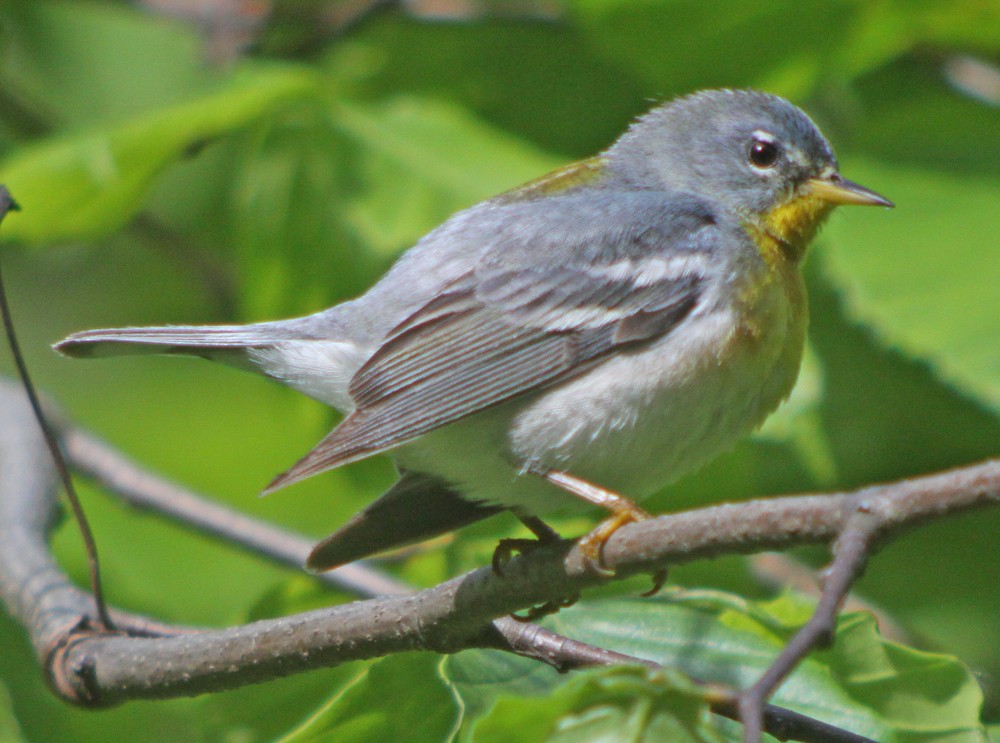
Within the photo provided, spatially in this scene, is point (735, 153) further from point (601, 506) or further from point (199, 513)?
point (199, 513)

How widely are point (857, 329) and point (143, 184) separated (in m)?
2.42

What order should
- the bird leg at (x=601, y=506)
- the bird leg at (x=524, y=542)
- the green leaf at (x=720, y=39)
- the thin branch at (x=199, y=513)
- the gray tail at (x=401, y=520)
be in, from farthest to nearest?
1. the green leaf at (x=720, y=39)
2. the thin branch at (x=199, y=513)
3. the gray tail at (x=401, y=520)
4. the bird leg at (x=524, y=542)
5. the bird leg at (x=601, y=506)

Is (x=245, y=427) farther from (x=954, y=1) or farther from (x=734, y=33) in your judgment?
(x=954, y=1)

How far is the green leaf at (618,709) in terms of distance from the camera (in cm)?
155

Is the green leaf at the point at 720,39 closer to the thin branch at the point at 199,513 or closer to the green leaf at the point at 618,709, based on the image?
the thin branch at the point at 199,513

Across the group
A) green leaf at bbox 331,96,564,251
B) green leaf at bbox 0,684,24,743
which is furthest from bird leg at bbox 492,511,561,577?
green leaf at bbox 331,96,564,251

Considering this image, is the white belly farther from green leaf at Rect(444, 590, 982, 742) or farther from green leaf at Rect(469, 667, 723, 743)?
green leaf at Rect(469, 667, 723, 743)

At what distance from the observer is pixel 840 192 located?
10.6 feet

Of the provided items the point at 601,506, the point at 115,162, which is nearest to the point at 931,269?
the point at 601,506

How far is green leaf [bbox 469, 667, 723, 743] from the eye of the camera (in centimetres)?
155

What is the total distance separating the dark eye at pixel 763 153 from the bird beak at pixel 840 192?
0.42 feet

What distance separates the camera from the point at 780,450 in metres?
3.95

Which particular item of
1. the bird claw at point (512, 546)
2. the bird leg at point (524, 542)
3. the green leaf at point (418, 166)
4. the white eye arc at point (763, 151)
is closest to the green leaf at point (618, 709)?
the bird leg at point (524, 542)

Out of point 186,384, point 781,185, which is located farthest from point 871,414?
point 186,384
